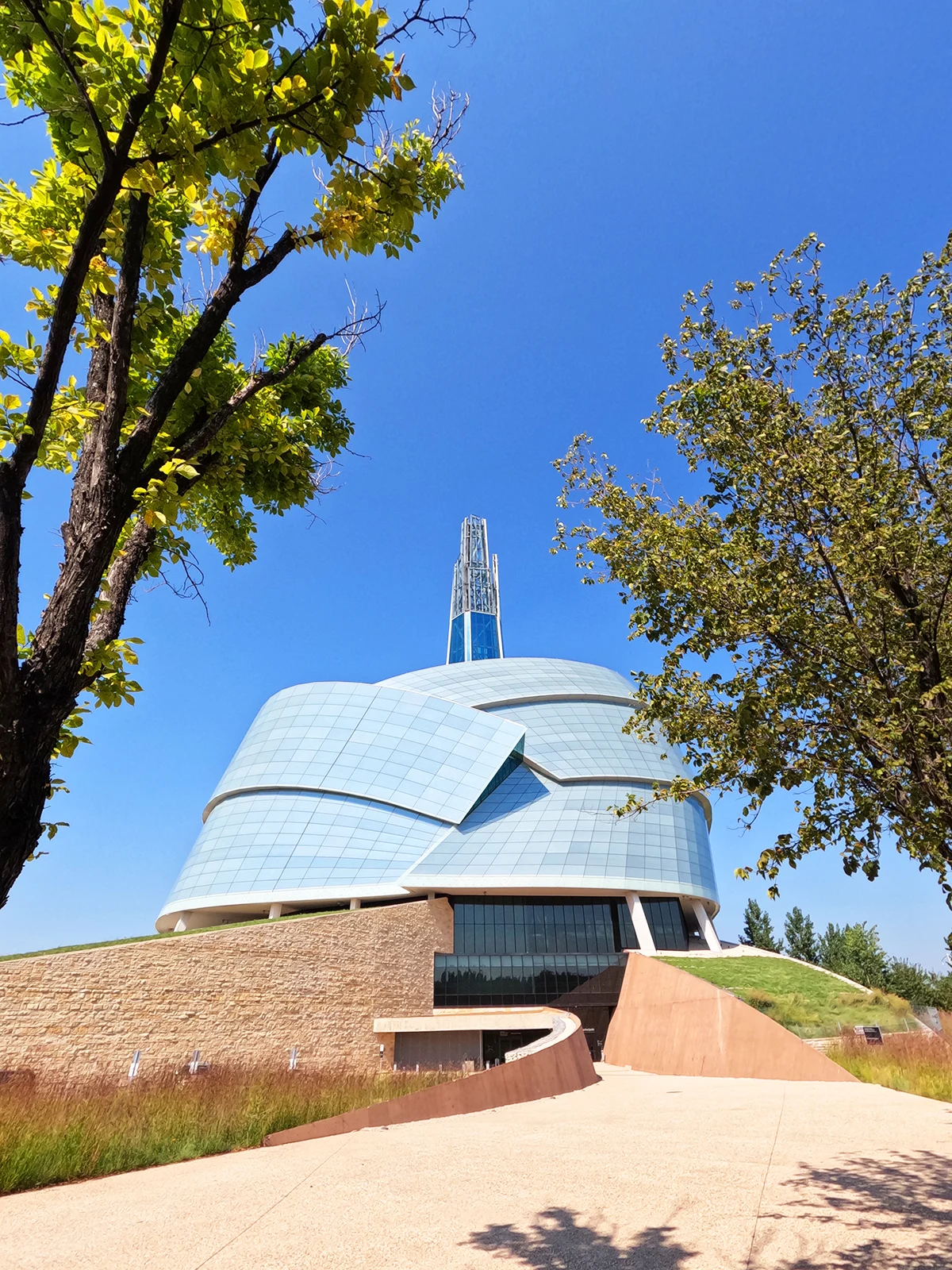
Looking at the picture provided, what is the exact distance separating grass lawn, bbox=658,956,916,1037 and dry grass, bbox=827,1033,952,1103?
334 centimetres

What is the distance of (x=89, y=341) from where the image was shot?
399cm

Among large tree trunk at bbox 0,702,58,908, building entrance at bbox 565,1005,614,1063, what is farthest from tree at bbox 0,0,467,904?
building entrance at bbox 565,1005,614,1063

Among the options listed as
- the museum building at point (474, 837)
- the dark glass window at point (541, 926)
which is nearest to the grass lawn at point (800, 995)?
the museum building at point (474, 837)

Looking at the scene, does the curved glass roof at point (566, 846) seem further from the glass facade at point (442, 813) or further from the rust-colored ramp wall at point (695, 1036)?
the rust-colored ramp wall at point (695, 1036)

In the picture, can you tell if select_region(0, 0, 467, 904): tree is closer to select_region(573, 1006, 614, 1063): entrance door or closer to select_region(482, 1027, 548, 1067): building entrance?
select_region(482, 1027, 548, 1067): building entrance

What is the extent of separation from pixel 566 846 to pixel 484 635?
62.6 m

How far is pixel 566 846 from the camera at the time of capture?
123 ft

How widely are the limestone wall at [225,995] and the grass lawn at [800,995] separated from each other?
12200mm

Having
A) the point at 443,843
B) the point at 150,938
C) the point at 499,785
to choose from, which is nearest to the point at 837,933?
the point at 499,785

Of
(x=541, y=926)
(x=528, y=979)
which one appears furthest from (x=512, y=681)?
(x=528, y=979)

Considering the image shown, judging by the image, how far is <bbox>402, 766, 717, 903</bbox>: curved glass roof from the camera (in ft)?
116

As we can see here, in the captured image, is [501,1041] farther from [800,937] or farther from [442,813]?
[800,937]

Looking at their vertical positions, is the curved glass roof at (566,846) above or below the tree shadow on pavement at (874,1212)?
above

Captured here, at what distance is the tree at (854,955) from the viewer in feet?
143
